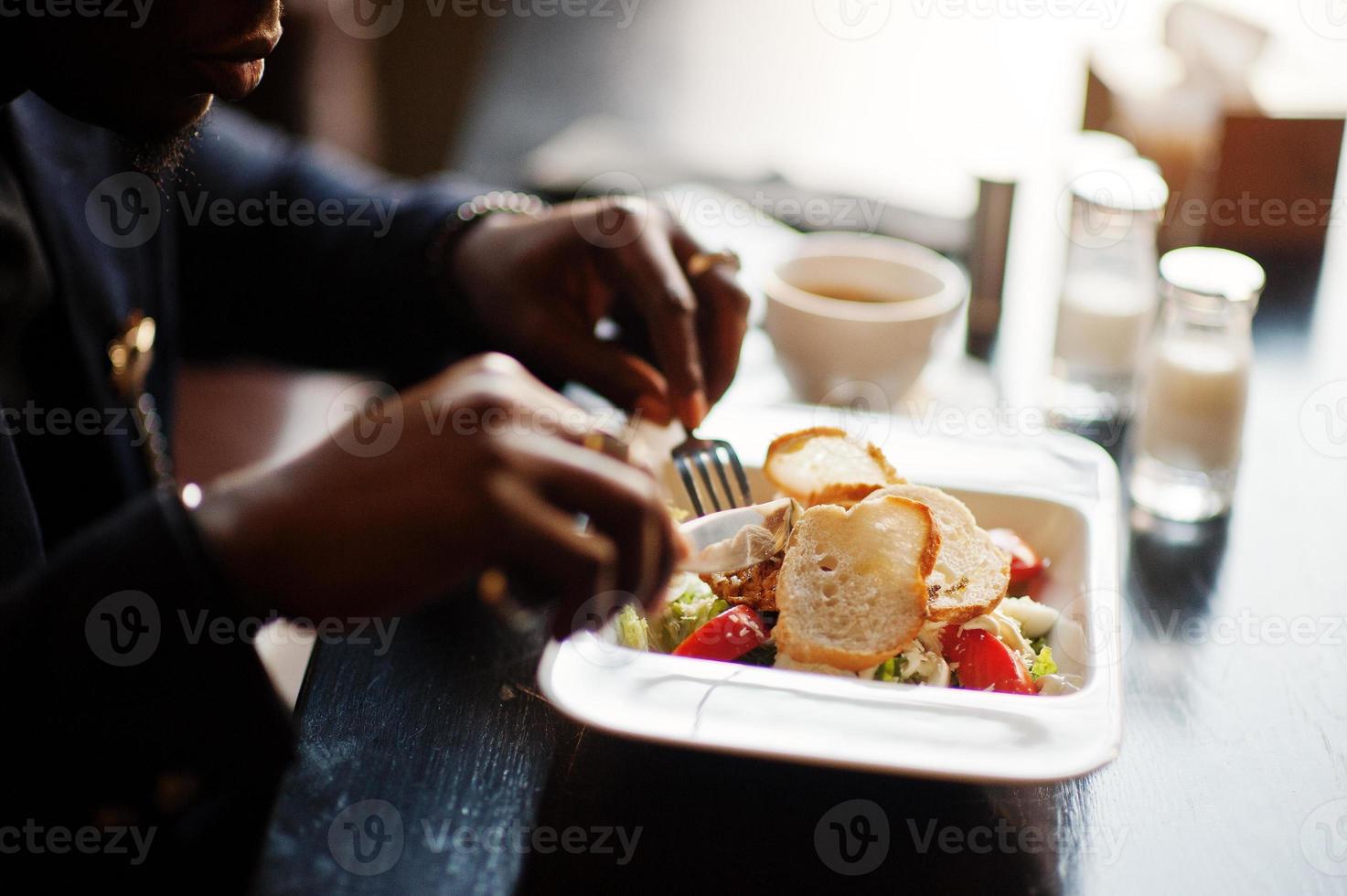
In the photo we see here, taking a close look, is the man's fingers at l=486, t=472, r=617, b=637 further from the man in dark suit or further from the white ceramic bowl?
the white ceramic bowl

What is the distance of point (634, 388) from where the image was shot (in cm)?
119

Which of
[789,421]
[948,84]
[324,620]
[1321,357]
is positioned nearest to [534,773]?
[324,620]

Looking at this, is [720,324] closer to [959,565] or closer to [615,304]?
[615,304]

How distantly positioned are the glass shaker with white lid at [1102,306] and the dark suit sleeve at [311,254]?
76cm

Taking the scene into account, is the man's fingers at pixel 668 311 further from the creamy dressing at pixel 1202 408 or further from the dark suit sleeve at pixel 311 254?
the creamy dressing at pixel 1202 408

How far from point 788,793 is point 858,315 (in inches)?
26.8

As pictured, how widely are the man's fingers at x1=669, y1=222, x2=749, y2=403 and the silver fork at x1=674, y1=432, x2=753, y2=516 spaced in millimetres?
119

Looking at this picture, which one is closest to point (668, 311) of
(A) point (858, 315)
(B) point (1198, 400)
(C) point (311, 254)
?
(A) point (858, 315)

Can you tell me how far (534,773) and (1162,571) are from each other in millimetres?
657

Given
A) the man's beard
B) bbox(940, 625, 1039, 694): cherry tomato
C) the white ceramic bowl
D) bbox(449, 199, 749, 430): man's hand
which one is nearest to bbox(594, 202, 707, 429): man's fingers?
bbox(449, 199, 749, 430): man's hand

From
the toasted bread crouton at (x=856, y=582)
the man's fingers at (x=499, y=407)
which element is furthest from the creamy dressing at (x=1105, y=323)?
the man's fingers at (x=499, y=407)

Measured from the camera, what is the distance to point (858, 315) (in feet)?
4.59

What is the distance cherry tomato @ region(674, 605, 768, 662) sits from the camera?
3.09ft

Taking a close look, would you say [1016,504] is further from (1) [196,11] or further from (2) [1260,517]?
(1) [196,11]
